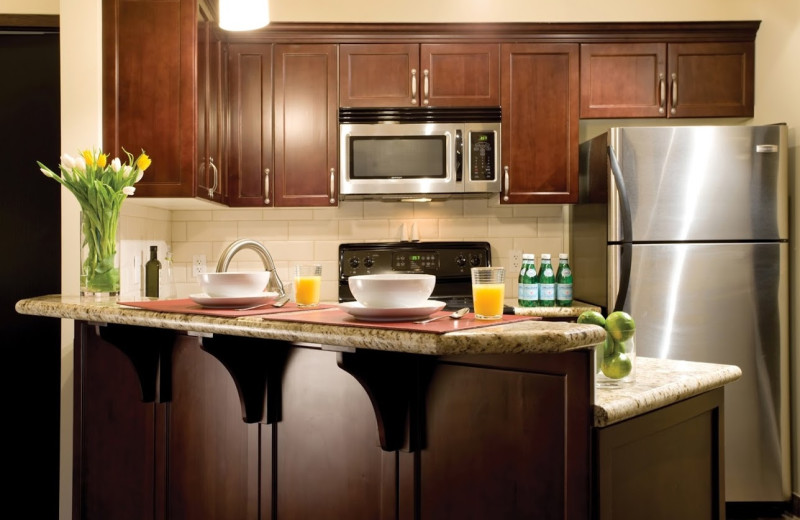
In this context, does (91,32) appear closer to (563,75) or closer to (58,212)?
(58,212)

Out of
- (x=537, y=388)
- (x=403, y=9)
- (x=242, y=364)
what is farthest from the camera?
(x=403, y=9)

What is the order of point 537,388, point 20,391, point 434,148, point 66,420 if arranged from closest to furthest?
point 537,388 → point 66,420 → point 20,391 → point 434,148

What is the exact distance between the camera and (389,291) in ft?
4.59

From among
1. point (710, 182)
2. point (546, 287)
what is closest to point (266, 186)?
point (546, 287)

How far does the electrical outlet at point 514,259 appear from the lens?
395 centimetres

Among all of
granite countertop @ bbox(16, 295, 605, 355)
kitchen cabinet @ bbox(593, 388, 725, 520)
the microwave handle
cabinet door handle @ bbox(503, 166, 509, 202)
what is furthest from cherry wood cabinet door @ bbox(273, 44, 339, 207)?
kitchen cabinet @ bbox(593, 388, 725, 520)

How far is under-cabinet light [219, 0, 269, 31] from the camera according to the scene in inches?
74.7

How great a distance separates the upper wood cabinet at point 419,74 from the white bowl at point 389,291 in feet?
7.75

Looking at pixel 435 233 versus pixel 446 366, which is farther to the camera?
pixel 435 233

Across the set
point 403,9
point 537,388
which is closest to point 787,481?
point 537,388

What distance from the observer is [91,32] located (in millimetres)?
2936

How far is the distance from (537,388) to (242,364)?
2.66ft

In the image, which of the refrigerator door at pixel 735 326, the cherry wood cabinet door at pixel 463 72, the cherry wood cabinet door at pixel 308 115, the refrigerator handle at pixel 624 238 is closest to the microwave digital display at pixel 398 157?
the cherry wood cabinet door at pixel 308 115

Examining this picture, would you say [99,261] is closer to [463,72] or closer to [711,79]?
[463,72]
